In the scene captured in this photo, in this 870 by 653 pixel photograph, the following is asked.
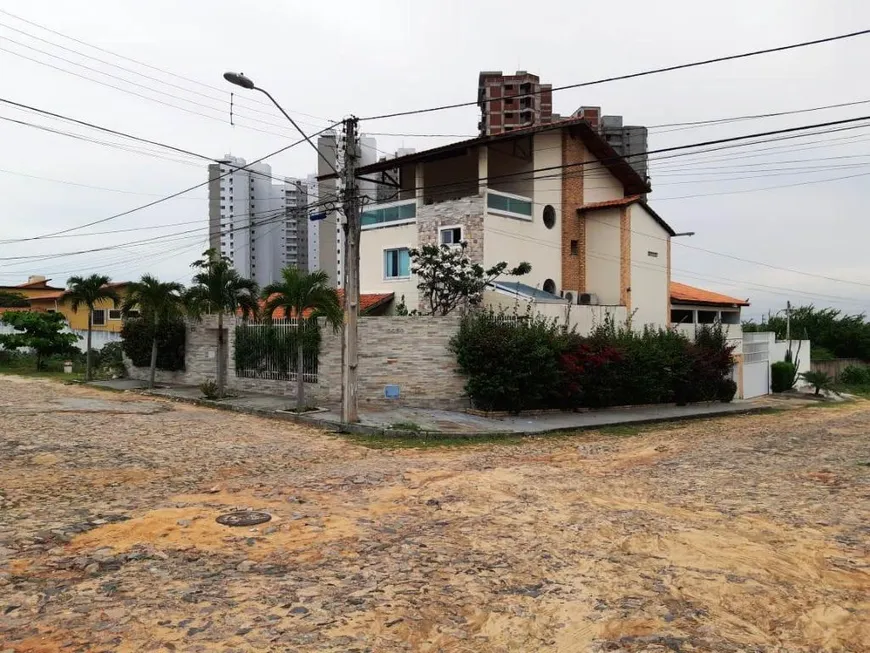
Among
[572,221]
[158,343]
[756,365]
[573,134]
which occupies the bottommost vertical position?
[756,365]

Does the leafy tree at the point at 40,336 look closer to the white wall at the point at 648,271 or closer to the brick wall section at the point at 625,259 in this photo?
the white wall at the point at 648,271

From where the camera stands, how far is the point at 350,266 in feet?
49.4

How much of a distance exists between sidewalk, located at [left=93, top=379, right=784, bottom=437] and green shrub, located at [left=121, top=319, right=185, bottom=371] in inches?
117

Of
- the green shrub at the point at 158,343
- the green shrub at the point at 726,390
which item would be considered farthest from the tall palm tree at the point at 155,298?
the green shrub at the point at 726,390

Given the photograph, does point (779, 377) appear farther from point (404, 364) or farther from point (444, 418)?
point (444, 418)

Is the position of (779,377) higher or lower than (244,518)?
lower

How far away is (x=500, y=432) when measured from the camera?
1528 centimetres

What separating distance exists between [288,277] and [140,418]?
528 cm

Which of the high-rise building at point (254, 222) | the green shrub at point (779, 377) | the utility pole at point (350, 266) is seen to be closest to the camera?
the utility pole at point (350, 266)

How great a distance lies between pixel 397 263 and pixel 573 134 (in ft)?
30.6

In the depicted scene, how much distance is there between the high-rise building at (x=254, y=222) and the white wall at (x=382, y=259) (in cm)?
698

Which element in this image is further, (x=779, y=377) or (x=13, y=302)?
(x=13, y=302)

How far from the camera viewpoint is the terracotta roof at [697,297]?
31719 millimetres

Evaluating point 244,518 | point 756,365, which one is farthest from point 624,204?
point 244,518
